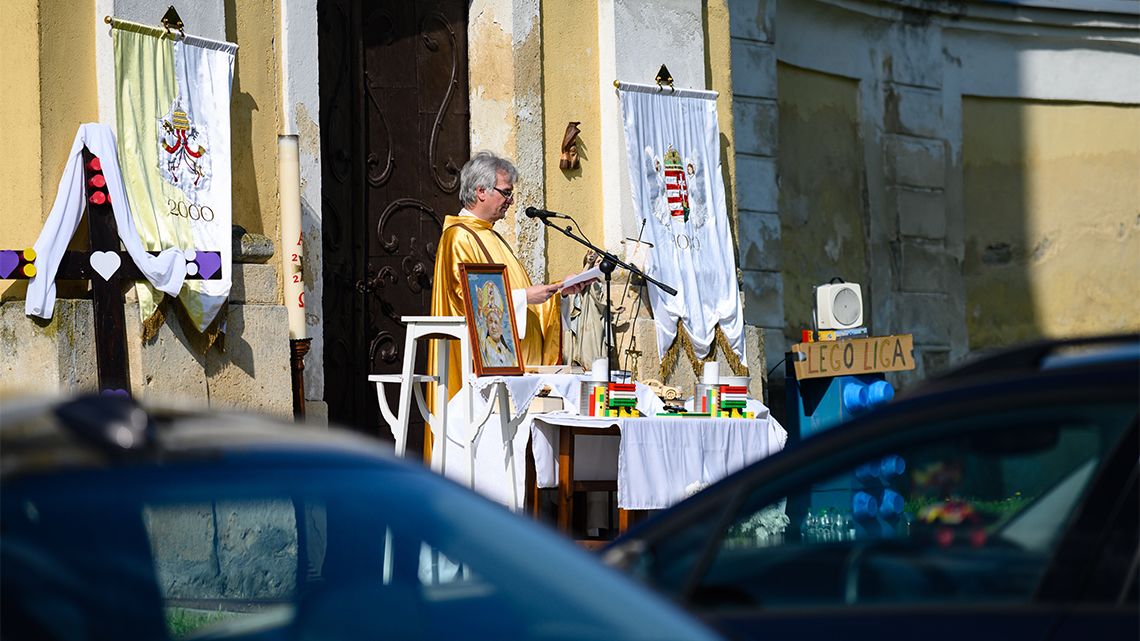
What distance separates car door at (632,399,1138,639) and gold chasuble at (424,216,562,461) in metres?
5.38

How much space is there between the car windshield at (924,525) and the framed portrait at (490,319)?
4681mm

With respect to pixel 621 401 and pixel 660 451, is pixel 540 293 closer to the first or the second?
pixel 621 401

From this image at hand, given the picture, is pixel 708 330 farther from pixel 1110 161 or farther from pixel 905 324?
pixel 1110 161

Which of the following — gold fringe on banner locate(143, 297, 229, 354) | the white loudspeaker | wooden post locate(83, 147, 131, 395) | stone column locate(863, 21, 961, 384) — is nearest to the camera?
wooden post locate(83, 147, 131, 395)

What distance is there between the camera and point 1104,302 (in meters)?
15.9

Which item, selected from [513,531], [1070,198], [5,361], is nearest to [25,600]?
[513,531]

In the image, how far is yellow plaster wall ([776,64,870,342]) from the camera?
14.0 metres

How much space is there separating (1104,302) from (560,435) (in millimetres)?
9702

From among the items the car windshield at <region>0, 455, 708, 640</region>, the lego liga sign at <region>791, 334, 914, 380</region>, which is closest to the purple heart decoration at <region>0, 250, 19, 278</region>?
the car windshield at <region>0, 455, 708, 640</region>

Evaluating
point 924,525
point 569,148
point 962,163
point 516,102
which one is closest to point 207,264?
point 516,102

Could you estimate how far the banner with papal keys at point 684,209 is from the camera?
9.77 metres

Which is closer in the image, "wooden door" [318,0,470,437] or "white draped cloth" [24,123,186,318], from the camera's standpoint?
"white draped cloth" [24,123,186,318]

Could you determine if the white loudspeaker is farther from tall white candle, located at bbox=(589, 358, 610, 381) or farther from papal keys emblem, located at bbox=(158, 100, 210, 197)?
papal keys emblem, located at bbox=(158, 100, 210, 197)

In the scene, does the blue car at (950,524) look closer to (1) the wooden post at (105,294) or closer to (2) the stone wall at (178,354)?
(1) the wooden post at (105,294)
